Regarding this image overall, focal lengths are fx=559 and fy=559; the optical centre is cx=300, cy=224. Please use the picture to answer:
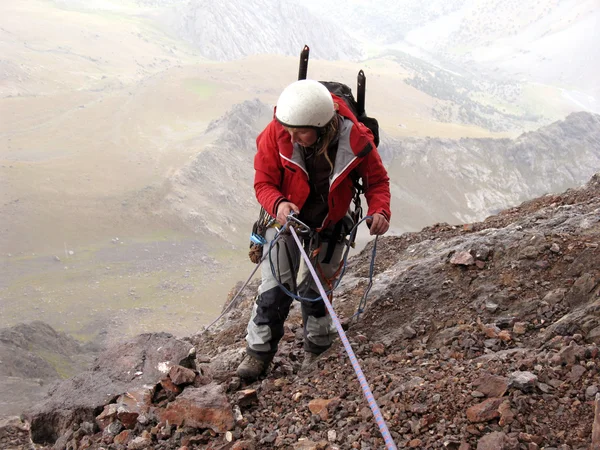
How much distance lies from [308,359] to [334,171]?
186 cm

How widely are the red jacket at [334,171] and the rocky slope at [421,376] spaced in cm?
123

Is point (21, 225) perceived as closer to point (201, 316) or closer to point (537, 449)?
point (201, 316)

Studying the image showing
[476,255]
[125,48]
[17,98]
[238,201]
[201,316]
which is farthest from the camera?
[125,48]

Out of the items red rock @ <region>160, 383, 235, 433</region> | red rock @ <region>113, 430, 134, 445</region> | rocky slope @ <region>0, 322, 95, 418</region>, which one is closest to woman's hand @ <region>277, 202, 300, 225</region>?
red rock @ <region>160, 383, 235, 433</region>

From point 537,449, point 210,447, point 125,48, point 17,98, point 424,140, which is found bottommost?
point 537,449

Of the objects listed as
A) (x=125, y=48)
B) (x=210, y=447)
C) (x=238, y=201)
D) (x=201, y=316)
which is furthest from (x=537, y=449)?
(x=125, y=48)

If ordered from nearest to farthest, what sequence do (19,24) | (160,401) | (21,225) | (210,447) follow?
(210,447) → (160,401) → (21,225) → (19,24)

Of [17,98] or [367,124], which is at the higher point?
[17,98]

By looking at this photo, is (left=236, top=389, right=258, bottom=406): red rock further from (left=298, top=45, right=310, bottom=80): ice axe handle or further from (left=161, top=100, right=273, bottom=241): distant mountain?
(left=161, top=100, right=273, bottom=241): distant mountain

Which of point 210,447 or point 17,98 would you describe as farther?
point 17,98

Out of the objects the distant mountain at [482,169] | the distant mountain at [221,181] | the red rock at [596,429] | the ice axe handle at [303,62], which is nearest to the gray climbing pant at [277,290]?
the ice axe handle at [303,62]

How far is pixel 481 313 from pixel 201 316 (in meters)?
20.2

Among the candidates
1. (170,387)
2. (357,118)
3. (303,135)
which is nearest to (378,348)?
(170,387)

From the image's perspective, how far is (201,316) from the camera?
78.0 feet
